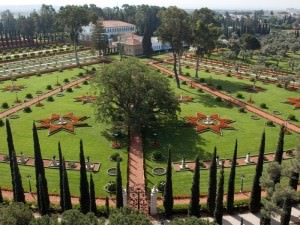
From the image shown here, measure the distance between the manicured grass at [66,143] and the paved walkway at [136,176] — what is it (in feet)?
3.04

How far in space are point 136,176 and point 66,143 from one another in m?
14.2

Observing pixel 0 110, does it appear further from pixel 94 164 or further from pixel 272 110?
pixel 272 110

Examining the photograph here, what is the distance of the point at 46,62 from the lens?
11400 centimetres

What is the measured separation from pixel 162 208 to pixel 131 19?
549 feet

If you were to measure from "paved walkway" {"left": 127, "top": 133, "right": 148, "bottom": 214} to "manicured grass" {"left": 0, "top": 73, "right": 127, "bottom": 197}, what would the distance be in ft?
3.04

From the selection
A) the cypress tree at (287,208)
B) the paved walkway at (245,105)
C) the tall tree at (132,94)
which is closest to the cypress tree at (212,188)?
the cypress tree at (287,208)

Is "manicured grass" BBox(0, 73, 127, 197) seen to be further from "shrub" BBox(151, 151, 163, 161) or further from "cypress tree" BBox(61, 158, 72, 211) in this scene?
"cypress tree" BBox(61, 158, 72, 211)

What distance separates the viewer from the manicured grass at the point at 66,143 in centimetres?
4128

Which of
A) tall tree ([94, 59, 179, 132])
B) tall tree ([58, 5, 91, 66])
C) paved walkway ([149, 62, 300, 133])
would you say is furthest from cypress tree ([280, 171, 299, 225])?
tall tree ([58, 5, 91, 66])

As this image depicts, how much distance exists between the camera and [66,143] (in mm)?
50812

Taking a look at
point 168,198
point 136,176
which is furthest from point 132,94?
point 168,198

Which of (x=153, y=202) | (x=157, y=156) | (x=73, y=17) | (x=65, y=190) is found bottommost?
(x=153, y=202)

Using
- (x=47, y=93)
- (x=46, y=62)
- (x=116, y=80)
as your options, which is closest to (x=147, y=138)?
(x=116, y=80)

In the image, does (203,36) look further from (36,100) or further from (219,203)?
(219,203)
